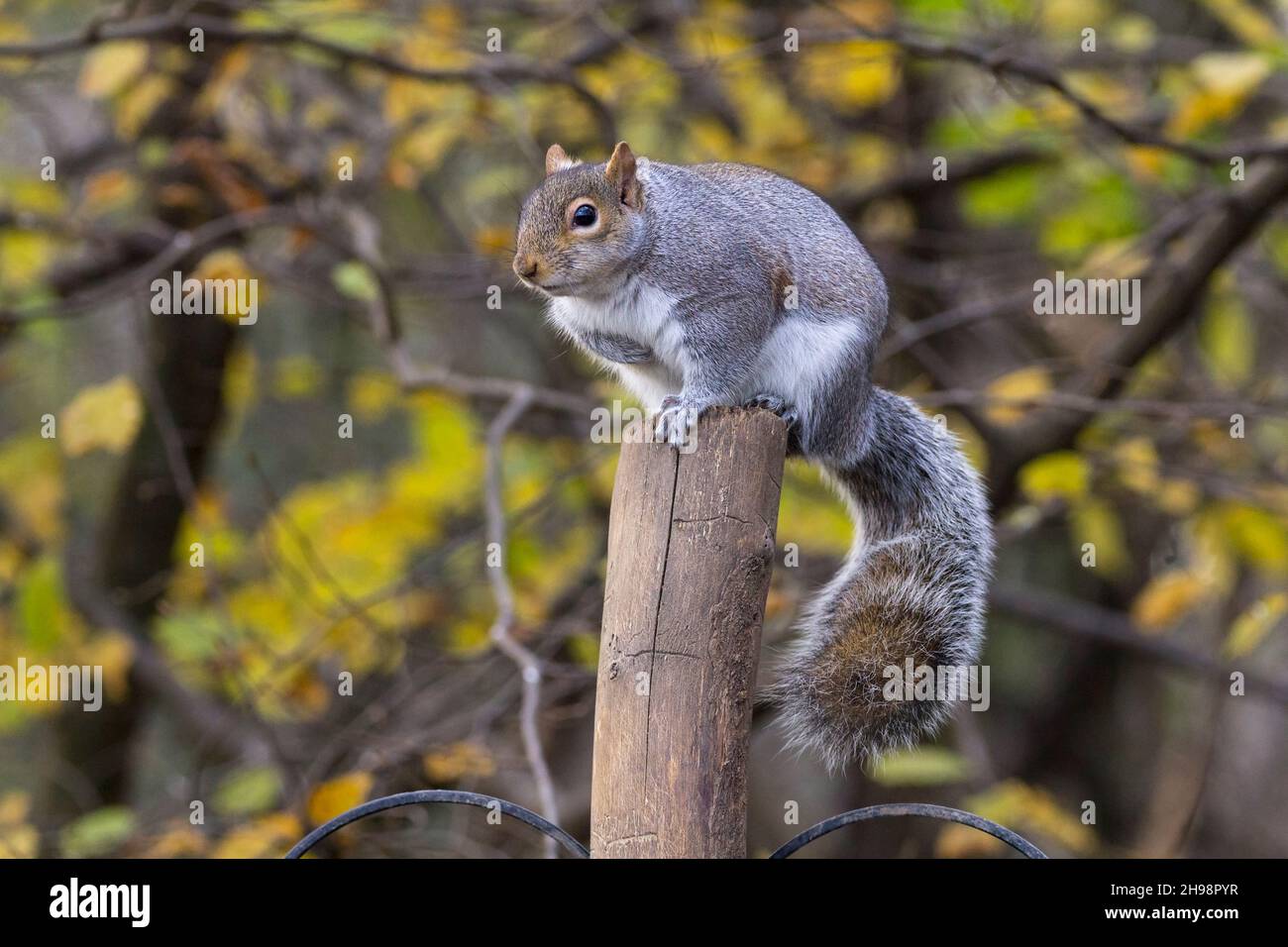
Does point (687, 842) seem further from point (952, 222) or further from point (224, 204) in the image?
point (952, 222)

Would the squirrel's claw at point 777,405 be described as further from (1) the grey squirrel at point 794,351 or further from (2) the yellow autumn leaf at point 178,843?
(2) the yellow autumn leaf at point 178,843

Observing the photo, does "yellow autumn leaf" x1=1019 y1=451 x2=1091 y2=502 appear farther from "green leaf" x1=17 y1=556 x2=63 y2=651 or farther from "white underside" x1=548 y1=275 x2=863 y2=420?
"green leaf" x1=17 y1=556 x2=63 y2=651

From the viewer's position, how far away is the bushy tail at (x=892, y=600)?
2.06 m

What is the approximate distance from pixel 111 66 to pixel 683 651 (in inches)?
109

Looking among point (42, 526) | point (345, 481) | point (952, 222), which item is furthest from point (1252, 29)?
point (42, 526)

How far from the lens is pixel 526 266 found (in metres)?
2.32

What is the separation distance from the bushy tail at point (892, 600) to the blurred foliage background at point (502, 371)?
2.51 feet

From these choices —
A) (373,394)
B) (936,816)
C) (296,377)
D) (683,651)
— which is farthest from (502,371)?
(936,816)

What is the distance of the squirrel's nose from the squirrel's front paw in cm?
32

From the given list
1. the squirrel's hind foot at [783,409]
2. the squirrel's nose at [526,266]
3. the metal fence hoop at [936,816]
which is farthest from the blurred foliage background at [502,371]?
the metal fence hoop at [936,816]

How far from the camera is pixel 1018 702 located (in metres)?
6.38

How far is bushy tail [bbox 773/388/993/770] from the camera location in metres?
2.06

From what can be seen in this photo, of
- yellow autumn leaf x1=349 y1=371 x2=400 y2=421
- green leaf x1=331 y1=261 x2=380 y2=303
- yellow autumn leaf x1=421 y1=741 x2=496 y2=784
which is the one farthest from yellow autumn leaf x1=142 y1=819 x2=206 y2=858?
yellow autumn leaf x1=349 y1=371 x2=400 y2=421

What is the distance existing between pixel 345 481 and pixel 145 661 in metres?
0.98
